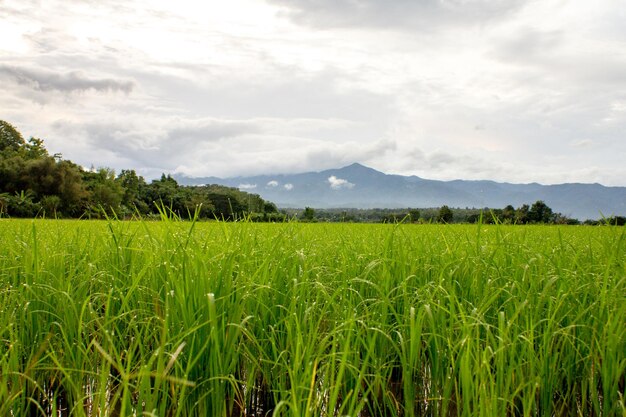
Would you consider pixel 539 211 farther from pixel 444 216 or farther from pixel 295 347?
pixel 295 347

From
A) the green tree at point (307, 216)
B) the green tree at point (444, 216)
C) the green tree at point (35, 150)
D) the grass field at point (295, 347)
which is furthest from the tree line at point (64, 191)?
the grass field at point (295, 347)

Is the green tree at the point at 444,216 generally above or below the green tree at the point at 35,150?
below

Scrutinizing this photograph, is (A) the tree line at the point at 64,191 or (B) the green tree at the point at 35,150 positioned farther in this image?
(B) the green tree at the point at 35,150

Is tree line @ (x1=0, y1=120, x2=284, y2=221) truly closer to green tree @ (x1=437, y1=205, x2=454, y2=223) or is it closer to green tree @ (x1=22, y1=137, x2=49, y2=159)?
green tree @ (x1=22, y1=137, x2=49, y2=159)

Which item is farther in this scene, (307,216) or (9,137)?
(9,137)

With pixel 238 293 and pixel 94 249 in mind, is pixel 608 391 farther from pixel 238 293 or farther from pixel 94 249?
pixel 94 249

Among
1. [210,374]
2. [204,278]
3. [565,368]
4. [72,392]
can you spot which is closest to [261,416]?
[210,374]

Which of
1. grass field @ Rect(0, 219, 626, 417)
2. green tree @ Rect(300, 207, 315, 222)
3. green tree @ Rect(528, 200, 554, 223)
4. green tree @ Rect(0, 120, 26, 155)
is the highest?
green tree @ Rect(0, 120, 26, 155)

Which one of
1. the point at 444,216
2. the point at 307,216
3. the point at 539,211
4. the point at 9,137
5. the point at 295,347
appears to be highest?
the point at 9,137

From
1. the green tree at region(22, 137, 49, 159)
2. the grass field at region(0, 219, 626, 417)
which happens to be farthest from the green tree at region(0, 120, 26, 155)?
the grass field at region(0, 219, 626, 417)

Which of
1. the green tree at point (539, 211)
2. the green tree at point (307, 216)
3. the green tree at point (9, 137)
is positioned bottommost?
the green tree at point (307, 216)

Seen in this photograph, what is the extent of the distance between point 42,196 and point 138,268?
46294 millimetres

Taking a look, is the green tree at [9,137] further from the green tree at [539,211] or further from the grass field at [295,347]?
the grass field at [295,347]

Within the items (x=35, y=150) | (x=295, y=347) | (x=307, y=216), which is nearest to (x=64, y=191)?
(x=35, y=150)
